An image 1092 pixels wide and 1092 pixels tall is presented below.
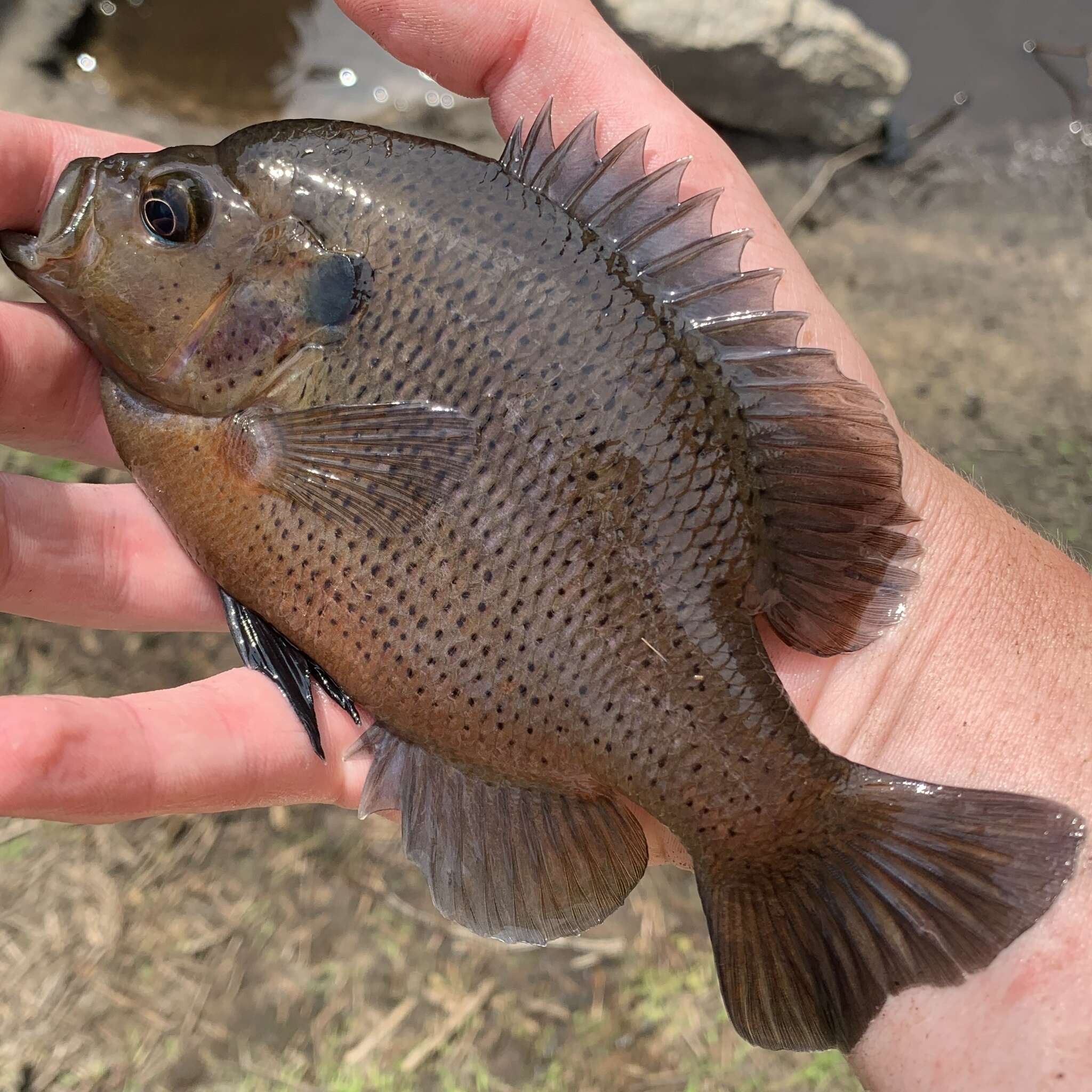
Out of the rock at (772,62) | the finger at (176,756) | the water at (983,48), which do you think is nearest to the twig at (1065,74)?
the water at (983,48)

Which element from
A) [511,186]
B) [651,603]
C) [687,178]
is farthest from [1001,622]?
[511,186]

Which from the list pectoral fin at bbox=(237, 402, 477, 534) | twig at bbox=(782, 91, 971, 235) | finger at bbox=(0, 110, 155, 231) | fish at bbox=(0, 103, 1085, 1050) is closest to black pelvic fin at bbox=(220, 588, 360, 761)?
fish at bbox=(0, 103, 1085, 1050)

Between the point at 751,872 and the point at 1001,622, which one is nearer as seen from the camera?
the point at 751,872

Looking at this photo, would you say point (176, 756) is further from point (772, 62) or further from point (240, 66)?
point (240, 66)

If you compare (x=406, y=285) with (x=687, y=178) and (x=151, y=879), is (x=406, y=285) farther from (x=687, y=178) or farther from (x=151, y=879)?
(x=151, y=879)

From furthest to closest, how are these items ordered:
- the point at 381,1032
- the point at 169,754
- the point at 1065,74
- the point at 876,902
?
1. the point at 1065,74
2. the point at 381,1032
3. the point at 169,754
4. the point at 876,902

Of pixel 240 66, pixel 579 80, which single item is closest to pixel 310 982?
pixel 579 80
